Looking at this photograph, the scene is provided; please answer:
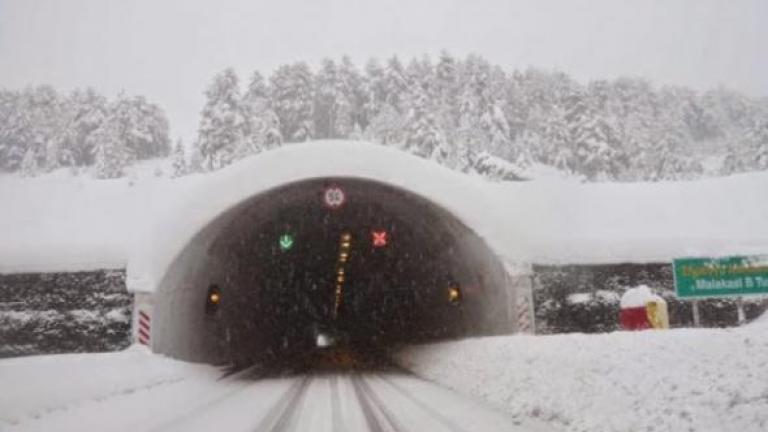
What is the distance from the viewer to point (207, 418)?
12016 millimetres

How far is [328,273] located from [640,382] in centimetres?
3993

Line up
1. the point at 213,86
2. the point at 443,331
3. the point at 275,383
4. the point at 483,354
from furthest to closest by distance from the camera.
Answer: the point at 213,86 → the point at 443,331 → the point at 275,383 → the point at 483,354

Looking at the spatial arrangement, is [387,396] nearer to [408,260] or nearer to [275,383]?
[275,383]

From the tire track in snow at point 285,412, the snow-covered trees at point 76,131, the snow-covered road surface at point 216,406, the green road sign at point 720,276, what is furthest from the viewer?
the snow-covered trees at point 76,131

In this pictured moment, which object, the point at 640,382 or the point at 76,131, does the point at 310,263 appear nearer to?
the point at 76,131

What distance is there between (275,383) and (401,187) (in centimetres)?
725

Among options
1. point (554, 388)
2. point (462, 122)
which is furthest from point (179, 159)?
point (554, 388)

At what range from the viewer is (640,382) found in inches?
362

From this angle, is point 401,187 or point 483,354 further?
point 401,187

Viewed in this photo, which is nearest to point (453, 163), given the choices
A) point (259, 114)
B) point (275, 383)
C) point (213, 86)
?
point (259, 114)

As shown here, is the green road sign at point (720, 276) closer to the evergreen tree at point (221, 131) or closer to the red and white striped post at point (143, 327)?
the red and white striped post at point (143, 327)

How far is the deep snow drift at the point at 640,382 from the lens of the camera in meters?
7.52

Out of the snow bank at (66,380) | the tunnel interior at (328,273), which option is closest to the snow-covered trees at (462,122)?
the tunnel interior at (328,273)

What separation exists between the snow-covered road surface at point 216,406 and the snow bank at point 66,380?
0.02 meters
